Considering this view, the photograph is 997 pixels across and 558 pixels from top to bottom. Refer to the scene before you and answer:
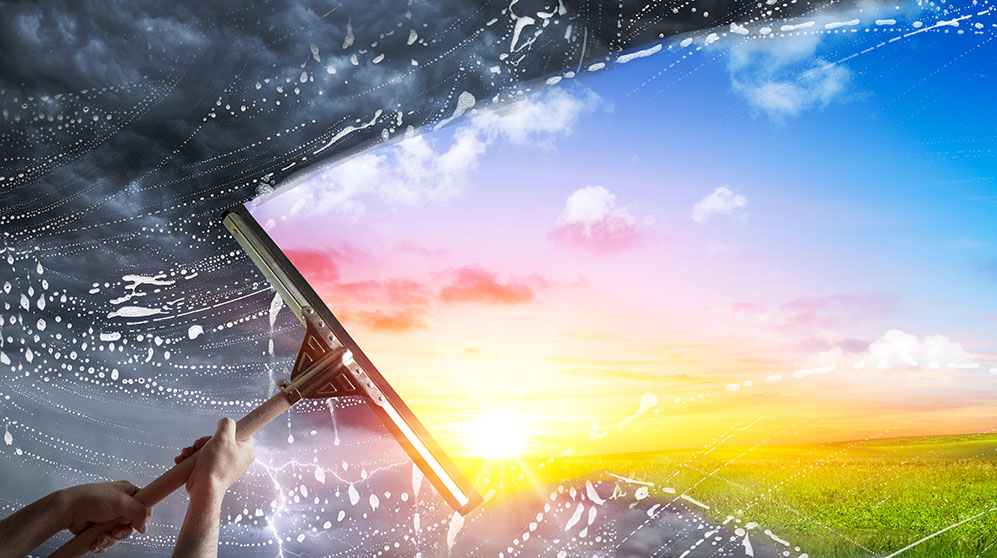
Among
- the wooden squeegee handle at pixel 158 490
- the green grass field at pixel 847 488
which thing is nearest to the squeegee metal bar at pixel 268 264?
the wooden squeegee handle at pixel 158 490

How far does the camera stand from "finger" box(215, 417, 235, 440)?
1252mm

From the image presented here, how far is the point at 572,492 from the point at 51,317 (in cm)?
214

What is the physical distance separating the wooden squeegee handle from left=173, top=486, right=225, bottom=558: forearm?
158 millimetres

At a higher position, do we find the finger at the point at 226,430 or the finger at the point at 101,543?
the finger at the point at 226,430

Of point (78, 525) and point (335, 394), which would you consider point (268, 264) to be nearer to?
point (335, 394)

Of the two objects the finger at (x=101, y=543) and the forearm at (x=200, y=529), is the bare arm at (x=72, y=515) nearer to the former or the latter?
the finger at (x=101, y=543)

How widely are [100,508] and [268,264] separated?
550 mm

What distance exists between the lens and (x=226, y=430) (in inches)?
49.6

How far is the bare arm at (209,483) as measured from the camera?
1.06 m

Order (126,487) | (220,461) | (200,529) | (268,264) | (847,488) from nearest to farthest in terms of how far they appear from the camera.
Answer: (200,529) → (220,461) → (126,487) → (268,264) → (847,488)

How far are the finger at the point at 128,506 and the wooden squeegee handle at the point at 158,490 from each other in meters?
0.01

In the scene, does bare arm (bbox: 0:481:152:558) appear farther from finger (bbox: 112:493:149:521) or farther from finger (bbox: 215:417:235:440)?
finger (bbox: 215:417:235:440)

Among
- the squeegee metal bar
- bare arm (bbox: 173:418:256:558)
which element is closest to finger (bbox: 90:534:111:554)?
bare arm (bbox: 173:418:256:558)

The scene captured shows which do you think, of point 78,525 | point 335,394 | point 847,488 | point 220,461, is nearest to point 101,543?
point 78,525
